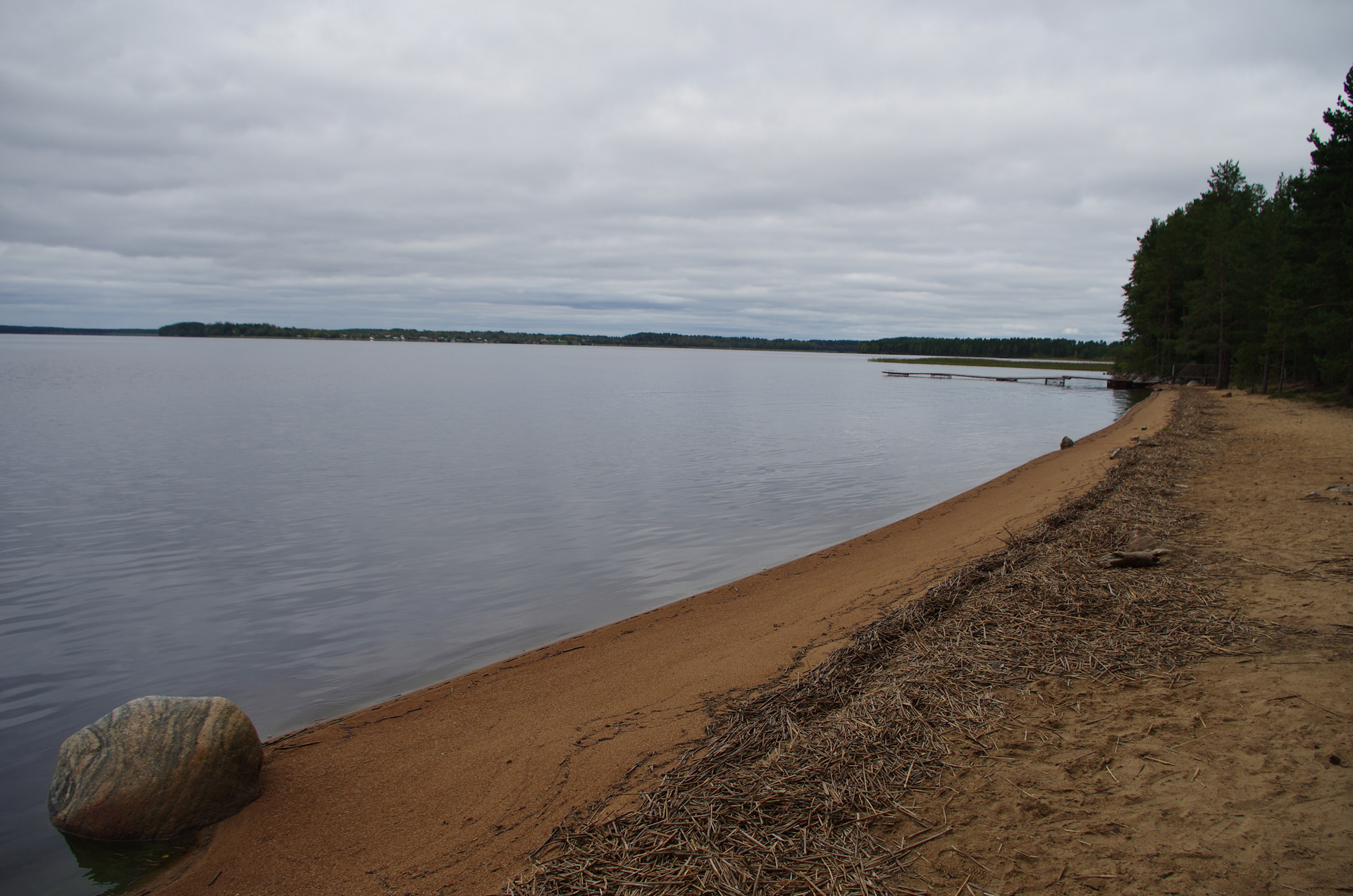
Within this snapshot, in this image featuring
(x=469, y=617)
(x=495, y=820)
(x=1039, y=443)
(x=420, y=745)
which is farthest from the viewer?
(x=1039, y=443)

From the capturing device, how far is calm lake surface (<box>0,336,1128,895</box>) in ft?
27.0

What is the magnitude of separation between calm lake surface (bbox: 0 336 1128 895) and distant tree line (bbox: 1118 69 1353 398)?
10.5 meters

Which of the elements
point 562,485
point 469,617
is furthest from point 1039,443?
point 469,617

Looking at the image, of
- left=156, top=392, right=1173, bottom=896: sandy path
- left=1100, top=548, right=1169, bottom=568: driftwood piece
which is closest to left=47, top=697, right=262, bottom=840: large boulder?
left=156, top=392, right=1173, bottom=896: sandy path

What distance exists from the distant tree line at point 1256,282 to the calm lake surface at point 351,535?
34.6ft

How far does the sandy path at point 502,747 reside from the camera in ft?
15.1

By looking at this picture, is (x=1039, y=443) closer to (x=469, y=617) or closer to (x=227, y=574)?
(x=469, y=617)

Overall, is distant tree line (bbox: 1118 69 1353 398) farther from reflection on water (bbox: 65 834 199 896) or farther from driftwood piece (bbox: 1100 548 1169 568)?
reflection on water (bbox: 65 834 199 896)

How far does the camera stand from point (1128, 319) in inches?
2987

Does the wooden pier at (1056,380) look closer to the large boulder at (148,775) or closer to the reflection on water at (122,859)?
the large boulder at (148,775)

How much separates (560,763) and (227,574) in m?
9.27

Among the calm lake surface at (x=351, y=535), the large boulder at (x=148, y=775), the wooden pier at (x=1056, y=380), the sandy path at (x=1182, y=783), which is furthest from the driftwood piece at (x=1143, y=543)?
the wooden pier at (x=1056, y=380)

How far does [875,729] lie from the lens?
15.4 ft

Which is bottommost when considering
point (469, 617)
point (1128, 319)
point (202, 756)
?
point (469, 617)
